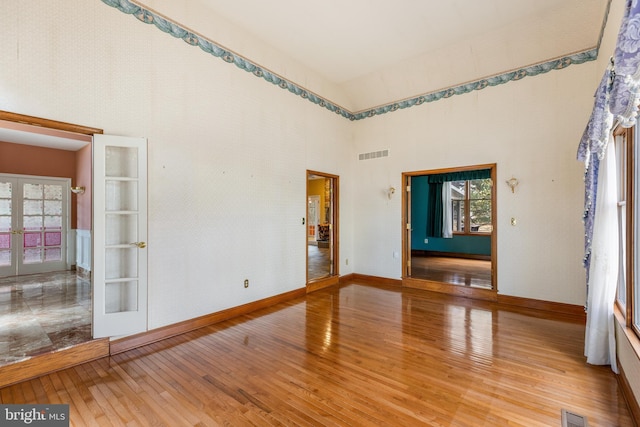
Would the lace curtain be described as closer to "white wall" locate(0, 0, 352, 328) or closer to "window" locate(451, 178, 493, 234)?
"white wall" locate(0, 0, 352, 328)

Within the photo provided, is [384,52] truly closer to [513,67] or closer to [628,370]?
[513,67]

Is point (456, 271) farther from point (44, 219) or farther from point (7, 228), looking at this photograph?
point (7, 228)

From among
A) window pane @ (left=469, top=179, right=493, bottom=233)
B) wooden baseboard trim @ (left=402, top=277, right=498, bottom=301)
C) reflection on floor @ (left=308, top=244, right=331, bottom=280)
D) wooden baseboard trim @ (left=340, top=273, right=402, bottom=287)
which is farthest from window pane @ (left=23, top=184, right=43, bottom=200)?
window pane @ (left=469, top=179, right=493, bottom=233)

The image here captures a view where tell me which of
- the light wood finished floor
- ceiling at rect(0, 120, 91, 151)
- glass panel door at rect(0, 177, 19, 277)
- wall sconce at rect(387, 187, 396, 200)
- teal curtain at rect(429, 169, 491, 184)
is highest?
ceiling at rect(0, 120, 91, 151)

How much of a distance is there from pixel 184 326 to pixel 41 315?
1.82m

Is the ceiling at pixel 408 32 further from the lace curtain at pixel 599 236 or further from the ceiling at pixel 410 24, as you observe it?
the lace curtain at pixel 599 236

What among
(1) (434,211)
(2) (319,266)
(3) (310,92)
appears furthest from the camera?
(1) (434,211)

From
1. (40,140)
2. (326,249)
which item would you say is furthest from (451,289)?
(40,140)

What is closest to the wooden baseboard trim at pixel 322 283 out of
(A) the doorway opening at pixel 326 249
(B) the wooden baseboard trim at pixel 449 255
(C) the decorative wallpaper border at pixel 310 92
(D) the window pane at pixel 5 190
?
(A) the doorway opening at pixel 326 249

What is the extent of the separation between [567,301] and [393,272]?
264 centimetres

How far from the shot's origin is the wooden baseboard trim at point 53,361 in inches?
93.0

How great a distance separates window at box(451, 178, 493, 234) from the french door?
34.6 ft

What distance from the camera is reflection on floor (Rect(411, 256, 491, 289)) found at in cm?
564

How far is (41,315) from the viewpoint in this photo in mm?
3580
